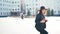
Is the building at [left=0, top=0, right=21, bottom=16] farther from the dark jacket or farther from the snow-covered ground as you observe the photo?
the dark jacket

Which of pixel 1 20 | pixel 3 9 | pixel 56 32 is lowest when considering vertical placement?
pixel 56 32

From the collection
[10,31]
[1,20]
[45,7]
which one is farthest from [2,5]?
[45,7]

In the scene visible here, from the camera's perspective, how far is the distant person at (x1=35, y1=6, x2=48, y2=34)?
198 centimetres

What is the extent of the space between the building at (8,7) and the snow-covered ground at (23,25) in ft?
0.28

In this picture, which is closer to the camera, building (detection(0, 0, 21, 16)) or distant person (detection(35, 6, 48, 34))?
distant person (detection(35, 6, 48, 34))

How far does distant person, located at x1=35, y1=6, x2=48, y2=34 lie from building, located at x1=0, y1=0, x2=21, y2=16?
0.28 m

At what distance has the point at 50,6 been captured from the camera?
2090 millimetres

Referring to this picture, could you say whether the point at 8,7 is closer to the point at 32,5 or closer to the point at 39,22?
the point at 32,5

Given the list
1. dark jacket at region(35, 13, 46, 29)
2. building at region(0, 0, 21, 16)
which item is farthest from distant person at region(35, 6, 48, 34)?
building at region(0, 0, 21, 16)

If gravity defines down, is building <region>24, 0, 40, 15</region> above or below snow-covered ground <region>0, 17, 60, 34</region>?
above

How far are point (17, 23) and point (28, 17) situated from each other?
0.53ft

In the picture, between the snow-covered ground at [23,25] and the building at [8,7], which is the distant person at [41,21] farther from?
the building at [8,7]

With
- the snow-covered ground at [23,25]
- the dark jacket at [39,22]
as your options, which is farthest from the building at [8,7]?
the dark jacket at [39,22]

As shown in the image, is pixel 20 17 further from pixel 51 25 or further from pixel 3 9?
pixel 51 25
